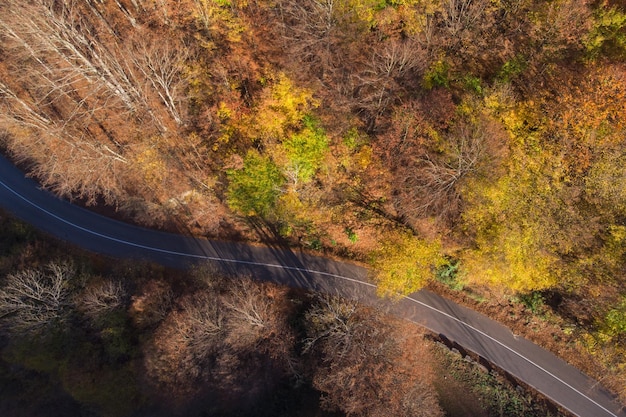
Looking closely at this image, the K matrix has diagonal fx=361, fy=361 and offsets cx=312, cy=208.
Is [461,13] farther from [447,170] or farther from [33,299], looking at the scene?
[33,299]

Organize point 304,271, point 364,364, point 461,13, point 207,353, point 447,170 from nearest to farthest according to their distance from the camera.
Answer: point 447,170
point 461,13
point 364,364
point 207,353
point 304,271

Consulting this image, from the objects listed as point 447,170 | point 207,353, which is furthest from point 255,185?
point 447,170

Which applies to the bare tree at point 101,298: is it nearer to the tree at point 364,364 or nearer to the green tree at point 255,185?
the green tree at point 255,185

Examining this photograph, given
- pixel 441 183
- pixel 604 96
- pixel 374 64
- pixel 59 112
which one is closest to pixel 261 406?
pixel 441 183

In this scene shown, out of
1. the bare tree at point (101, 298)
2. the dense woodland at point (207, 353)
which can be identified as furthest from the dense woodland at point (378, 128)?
the bare tree at point (101, 298)

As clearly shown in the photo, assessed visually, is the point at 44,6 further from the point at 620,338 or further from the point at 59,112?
the point at 620,338

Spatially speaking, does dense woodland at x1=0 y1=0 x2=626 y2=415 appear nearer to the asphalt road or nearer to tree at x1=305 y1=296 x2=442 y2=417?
the asphalt road
